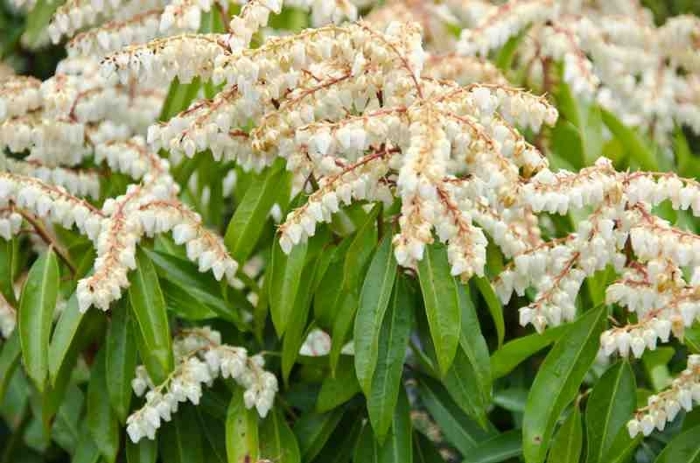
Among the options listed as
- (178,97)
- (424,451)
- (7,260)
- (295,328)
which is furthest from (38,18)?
(424,451)

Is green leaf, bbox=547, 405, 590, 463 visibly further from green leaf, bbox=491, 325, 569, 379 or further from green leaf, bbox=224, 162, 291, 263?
green leaf, bbox=224, 162, 291, 263

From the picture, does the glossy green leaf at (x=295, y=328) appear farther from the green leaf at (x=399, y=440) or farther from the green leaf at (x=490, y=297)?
the green leaf at (x=490, y=297)

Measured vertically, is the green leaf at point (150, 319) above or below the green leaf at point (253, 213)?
below

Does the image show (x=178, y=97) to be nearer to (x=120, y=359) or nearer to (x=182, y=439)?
(x=120, y=359)

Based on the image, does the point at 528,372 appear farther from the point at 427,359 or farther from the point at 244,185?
the point at 244,185

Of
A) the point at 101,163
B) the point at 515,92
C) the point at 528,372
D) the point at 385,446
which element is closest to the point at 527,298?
the point at 528,372

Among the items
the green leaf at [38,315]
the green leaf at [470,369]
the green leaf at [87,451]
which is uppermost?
the green leaf at [38,315]

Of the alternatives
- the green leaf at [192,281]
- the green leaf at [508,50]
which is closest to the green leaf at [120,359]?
the green leaf at [192,281]
